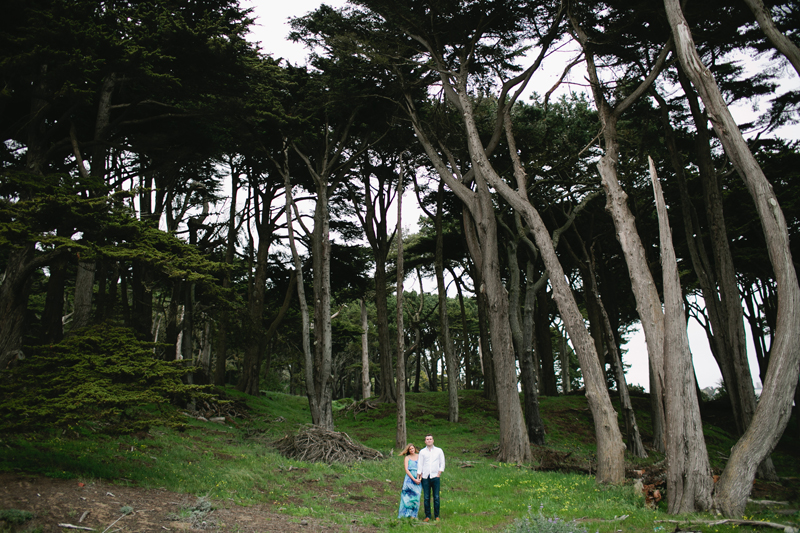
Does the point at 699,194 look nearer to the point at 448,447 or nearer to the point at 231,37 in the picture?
the point at 448,447

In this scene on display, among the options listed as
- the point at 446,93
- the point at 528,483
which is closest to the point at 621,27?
the point at 446,93

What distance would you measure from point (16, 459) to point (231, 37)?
31.3 feet

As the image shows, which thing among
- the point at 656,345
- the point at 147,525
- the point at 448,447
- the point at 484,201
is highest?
the point at 484,201

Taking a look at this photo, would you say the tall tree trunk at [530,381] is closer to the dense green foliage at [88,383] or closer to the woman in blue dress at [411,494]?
the woman in blue dress at [411,494]

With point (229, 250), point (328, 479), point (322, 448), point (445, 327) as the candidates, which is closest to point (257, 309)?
point (229, 250)

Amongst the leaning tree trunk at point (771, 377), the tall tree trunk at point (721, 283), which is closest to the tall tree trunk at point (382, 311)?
the tall tree trunk at point (721, 283)

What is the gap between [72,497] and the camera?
Result: 625cm

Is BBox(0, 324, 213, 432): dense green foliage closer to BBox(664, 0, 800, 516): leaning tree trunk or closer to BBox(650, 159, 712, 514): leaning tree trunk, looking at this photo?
BBox(650, 159, 712, 514): leaning tree trunk

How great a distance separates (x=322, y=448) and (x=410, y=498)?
4783 mm

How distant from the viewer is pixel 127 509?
6062 mm

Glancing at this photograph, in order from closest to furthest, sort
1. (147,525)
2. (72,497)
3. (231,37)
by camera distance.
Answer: (147,525), (72,497), (231,37)

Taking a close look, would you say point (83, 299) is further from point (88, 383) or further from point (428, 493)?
point (428, 493)

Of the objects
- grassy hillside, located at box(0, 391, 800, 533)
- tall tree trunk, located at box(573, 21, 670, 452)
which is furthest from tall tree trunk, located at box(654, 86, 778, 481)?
tall tree trunk, located at box(573, 21, 670, 452)

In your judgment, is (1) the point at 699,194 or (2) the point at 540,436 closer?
(2) the point at 540,436
